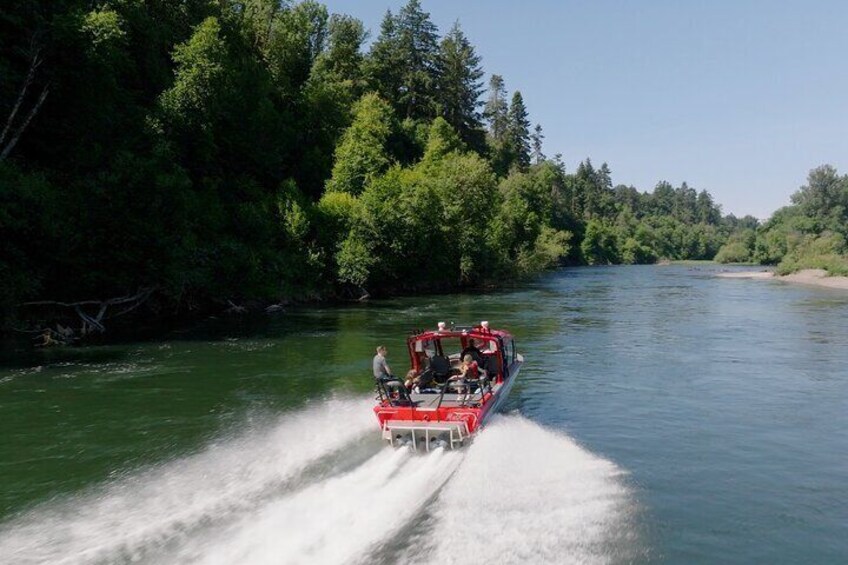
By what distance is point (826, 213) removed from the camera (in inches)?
6284

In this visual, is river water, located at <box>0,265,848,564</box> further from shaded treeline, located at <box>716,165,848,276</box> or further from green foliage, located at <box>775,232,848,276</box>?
shaded treeline, located at <box>716,165,848,276</box>

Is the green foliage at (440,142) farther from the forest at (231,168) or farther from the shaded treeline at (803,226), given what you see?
the shaded treeline at (803,226)

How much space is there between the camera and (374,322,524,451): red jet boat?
53.6 ft

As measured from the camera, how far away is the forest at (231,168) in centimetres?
3566

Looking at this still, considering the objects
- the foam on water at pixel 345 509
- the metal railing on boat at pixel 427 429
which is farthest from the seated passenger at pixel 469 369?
the metal railing on boat at pixel 427 429

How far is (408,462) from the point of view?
15.8m

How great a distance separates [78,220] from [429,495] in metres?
28.9

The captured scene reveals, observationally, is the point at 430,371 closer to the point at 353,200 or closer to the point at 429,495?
the point at 429,495

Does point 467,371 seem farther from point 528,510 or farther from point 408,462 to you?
point 528,510

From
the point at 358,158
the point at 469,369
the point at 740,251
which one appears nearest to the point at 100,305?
the point at 469,369

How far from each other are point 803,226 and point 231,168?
406 feet

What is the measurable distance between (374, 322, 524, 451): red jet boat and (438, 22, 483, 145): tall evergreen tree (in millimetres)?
89812

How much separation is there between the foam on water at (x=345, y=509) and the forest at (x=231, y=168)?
21068mm

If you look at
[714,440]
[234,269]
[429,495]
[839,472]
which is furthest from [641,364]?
[234,269]
